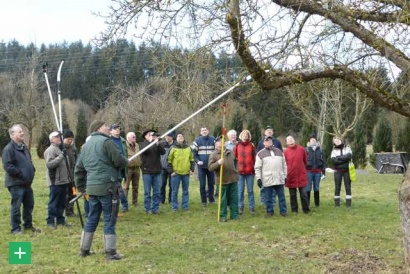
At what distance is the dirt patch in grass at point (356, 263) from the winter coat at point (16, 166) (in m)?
5.22

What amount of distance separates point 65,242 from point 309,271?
3.95 m

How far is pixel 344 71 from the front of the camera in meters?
6.40

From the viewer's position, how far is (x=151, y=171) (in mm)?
10695

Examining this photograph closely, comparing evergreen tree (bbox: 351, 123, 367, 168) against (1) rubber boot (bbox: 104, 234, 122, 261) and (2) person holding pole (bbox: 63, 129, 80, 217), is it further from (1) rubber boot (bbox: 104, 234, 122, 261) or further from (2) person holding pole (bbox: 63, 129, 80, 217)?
(1) rubber boot (bbox: 104, 234, 122, 261)

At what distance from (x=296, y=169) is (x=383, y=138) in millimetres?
19269

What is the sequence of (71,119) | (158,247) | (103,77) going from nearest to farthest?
(158,247) < (71,119) < (103,77)

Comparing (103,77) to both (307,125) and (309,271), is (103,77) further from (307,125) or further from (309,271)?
(309,271)

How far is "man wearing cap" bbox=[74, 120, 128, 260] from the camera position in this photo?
6.80m

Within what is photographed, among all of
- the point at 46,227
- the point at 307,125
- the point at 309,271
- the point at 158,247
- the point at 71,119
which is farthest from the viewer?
the point at 71,119

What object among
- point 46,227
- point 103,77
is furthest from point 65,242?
point 103,77

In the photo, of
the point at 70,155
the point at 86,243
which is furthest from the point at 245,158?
the point at 86,243

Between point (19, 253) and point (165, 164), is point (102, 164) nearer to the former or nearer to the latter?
point (19, 253)

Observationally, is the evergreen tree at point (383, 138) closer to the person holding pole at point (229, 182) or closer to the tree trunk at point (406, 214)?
the person holding pole at point (229, 182)

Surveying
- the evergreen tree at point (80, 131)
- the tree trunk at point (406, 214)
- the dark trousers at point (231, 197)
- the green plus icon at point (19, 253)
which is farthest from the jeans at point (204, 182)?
the evergreen tree at point (80, 131)
